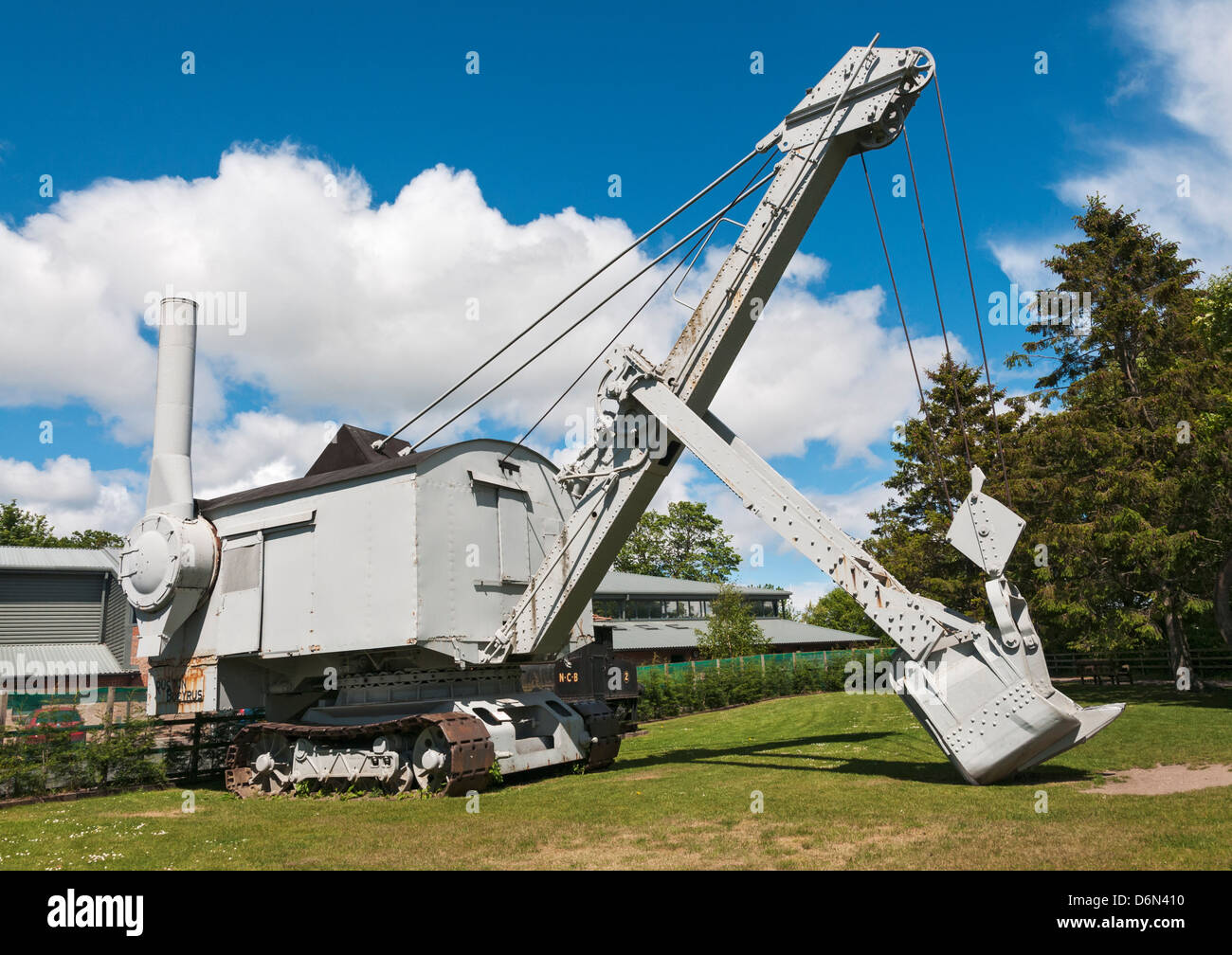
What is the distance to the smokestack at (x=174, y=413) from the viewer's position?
1439 centimetres

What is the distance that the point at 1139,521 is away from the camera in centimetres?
2242

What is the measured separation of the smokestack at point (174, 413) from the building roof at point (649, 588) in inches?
1437

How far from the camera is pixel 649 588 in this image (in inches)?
2131

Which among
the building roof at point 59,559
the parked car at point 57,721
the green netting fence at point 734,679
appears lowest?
the green netting fence at point 734,679

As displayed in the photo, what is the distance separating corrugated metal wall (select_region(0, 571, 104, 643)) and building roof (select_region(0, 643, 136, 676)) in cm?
42

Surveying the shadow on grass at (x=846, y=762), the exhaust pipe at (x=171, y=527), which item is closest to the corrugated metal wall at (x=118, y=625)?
the exhaust pipe at (x=171, y=527)

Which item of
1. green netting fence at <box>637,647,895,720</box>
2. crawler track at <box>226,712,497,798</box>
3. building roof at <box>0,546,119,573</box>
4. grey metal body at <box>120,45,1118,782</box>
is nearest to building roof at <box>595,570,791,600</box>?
green netting fence at <box>637,647,895,720</box>

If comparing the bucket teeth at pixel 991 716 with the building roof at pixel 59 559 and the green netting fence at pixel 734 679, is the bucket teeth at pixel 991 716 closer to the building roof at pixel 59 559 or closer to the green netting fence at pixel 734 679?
the green netting fence at pixel 734 679

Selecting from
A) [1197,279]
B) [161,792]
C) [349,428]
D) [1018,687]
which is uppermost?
[1197,279]

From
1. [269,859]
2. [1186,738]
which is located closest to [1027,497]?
[1186,738]

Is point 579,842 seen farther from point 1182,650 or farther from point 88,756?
point 1182,650

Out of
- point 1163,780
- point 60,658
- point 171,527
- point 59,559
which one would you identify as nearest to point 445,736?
point 171,527

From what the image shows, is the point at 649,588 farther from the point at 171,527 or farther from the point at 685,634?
the point at 171,527

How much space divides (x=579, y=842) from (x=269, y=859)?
2.73 meters
